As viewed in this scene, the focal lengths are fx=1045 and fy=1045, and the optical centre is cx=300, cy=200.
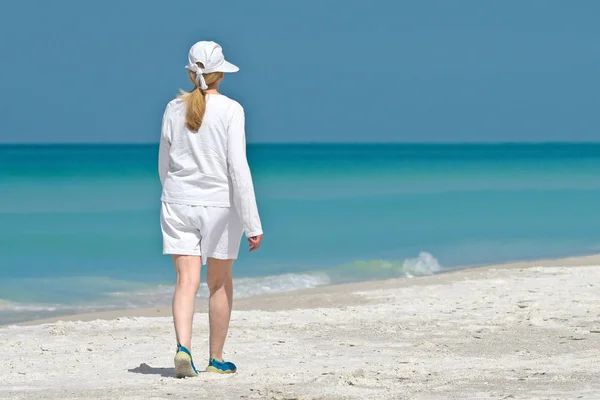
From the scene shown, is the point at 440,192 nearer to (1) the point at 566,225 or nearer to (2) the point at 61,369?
(1) the point at 566,225

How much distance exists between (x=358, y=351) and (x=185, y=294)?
1.54 m

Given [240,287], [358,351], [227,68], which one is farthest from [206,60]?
[240,287]

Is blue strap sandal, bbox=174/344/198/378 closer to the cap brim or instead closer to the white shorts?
the white shorts

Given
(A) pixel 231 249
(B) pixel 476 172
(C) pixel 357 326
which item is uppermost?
(A) pixel 231 249

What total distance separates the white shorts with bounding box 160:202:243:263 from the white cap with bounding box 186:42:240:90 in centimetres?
64

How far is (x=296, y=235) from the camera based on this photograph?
21453mm

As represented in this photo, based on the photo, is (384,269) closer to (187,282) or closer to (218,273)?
(218,273)

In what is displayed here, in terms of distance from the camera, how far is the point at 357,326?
303 inches

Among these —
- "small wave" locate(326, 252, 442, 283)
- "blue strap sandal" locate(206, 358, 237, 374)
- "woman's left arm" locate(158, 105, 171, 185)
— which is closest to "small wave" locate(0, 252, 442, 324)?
"small wave" locate(326, 252, 442, 283)

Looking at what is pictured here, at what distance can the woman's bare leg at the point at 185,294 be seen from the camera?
5.37 metres

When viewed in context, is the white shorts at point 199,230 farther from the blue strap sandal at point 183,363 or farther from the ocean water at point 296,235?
the ocean water at point 296,235

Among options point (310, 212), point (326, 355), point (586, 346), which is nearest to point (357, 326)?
point (326, 355)

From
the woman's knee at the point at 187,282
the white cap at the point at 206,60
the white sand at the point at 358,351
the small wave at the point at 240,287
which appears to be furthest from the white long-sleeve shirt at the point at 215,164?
the small wave at the point at 240,287

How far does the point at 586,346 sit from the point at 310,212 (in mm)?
22731
